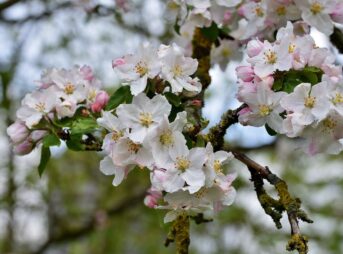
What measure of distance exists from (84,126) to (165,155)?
30cm

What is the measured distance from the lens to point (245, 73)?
1406 millimetres

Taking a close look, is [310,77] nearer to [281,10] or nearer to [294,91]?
[294,91]

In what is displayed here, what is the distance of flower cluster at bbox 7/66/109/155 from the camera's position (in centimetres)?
161

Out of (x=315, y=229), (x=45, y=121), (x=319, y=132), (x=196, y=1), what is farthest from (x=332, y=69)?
(x=315, y=229)

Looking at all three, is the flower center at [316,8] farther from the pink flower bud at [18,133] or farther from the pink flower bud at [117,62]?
the pink flower bud at [18,133]

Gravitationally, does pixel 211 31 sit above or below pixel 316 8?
below

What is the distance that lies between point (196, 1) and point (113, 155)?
0.61 m

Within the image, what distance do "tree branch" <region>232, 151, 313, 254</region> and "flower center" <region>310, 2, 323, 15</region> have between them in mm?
437

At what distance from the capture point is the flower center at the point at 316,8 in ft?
5.59

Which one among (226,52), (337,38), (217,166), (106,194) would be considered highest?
(217,166)

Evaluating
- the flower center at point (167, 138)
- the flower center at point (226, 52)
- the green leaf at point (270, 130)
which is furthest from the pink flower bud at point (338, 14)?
the flower center at point (167, 138)

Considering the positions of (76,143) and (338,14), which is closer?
(76,143)

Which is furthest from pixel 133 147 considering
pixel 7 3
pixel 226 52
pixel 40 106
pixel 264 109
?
pixel 7 3

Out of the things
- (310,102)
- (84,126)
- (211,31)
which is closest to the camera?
(310,102)
